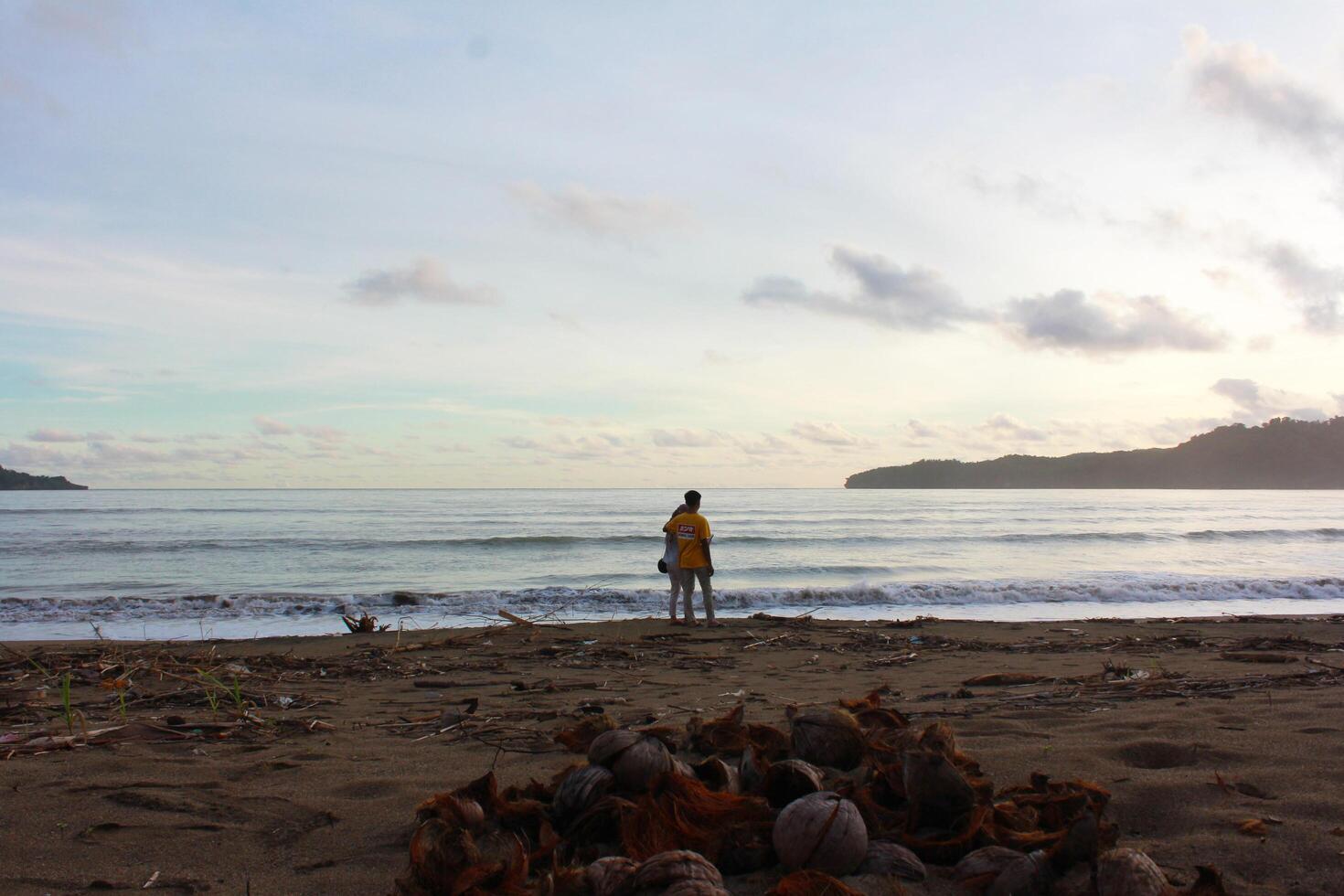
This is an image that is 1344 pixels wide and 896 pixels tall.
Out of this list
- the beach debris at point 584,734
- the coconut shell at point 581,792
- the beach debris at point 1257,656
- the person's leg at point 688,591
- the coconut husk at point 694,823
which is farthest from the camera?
the person's leg at point 688,591

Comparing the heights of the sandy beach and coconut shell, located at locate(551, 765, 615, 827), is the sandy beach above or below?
below

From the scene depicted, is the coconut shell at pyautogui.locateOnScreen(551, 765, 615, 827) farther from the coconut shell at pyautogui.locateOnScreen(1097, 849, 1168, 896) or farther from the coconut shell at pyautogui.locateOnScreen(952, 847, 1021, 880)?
the coconut shell at pyautogui.locateOnScreen(1097, 849, 1168, 896)

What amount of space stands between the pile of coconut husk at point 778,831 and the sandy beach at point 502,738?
15 centimetres

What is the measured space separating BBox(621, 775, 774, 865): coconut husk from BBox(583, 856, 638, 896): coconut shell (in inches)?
10.2

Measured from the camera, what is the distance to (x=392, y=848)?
9.63ft

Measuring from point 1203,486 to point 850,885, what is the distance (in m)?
139

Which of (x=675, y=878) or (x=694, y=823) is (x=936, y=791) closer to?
(x=694, y=823)

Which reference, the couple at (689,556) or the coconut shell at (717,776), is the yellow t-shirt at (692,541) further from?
the coconut shell at (717,776)

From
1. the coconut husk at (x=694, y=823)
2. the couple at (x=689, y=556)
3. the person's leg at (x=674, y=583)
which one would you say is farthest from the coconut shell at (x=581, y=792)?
the person's leg at (x=674, y=583)

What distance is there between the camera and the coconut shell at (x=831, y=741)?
10.8ft

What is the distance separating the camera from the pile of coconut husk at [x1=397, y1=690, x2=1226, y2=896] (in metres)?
2.24

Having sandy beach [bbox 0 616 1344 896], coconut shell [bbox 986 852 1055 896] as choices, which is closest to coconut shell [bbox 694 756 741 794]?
sandy beach [bbox 0 616 1344 896]

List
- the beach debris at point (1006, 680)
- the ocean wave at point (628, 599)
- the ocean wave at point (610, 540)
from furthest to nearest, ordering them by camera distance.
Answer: the ocean wave at point (610, 540), the ocean wave at point (628, 599), the beach debris at point (1006, 680)

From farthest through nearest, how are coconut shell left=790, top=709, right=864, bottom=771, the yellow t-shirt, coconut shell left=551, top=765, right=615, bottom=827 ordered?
1. the yellow t-shirt
2. coconut shell left=790, top=709, right=864, bottom=771
3. coconut shell left=551, top=765, right=615, bottom=827
